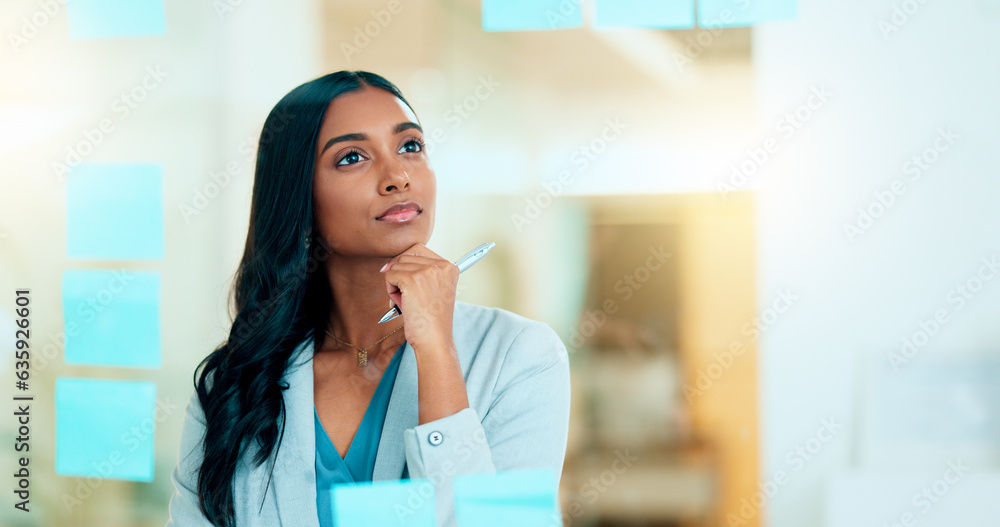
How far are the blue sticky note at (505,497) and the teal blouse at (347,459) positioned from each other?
11cm

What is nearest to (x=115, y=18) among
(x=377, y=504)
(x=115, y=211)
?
(x=115, y=211)

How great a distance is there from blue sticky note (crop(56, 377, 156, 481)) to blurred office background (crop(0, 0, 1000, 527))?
1.0 inches

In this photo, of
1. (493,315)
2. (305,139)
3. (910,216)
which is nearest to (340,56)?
(305,139)

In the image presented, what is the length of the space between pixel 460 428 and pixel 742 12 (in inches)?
39.4

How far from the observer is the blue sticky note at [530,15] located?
136cm

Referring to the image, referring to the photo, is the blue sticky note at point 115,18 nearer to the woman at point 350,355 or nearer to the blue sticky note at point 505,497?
the woman at point 350,355

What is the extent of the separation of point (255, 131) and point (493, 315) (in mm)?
761

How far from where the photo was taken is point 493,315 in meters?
0.93

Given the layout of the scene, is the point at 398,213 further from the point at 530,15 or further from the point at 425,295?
the point at 530,15

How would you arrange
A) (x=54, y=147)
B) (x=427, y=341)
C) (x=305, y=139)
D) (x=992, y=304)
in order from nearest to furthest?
(x=427, y=341), (x=305, y=139), (x=992, y=304), (x=54, y=147)

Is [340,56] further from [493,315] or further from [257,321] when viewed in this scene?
[493,315]

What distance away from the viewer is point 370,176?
910 mm

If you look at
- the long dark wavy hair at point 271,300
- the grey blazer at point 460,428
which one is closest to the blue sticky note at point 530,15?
the long dark wavy hair at point 271,300

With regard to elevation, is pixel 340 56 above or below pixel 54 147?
above
